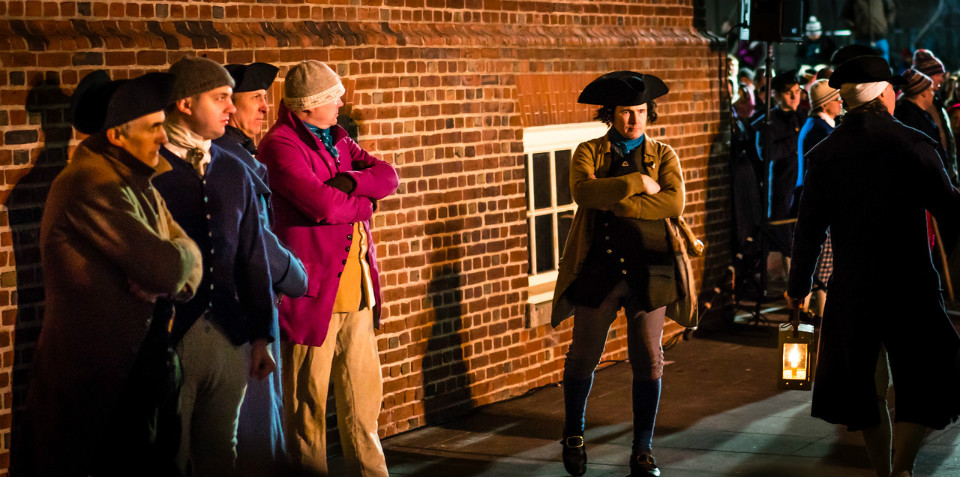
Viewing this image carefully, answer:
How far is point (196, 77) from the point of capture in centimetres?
491

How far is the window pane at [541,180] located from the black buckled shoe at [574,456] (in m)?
2.79

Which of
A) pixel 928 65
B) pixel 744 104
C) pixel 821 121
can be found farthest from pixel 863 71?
pixel 744 104

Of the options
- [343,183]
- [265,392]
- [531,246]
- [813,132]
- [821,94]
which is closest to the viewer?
[265,392]

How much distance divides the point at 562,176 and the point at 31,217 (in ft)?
14.9

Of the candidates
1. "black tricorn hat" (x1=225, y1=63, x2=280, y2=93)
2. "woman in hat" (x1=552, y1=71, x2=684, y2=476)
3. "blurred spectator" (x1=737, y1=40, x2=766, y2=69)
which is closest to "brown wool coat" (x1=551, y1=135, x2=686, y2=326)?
"woman in hat" (x1=552, y1=71, x2=684, y2=476)

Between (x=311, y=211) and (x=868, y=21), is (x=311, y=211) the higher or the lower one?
the lower one

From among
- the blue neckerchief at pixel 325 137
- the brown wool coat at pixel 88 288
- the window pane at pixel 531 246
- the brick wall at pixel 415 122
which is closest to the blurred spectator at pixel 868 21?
the brick wall at pixel 415 122

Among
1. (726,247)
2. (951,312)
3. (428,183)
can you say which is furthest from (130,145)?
(951,312)

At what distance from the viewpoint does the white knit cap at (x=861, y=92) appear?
20.0ft

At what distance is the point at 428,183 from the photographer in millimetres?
8141

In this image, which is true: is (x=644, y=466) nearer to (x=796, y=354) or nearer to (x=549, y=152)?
(x=796, y=354)

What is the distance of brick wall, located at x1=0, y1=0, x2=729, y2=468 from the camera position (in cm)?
Answer: 595

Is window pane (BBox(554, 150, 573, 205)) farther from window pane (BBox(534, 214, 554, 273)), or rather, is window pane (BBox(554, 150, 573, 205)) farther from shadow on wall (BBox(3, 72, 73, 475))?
shadow on wall (BBox(3, 72, 73, 475))

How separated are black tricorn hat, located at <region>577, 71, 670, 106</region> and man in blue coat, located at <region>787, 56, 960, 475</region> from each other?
1.00 m
